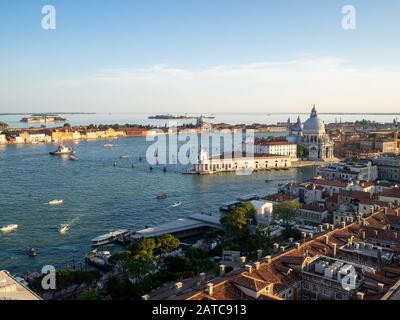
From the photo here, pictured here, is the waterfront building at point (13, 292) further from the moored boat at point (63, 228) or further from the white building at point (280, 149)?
the white building at point (280, 149)

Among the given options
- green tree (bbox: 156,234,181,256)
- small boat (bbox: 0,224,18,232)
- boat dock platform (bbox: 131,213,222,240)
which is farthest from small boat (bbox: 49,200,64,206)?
green tree (bbox: 156,234,181,256)

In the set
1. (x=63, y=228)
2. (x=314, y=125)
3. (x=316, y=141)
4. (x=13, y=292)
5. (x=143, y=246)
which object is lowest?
(x=63, y=228)

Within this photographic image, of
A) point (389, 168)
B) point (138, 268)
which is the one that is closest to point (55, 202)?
point (138, 268)

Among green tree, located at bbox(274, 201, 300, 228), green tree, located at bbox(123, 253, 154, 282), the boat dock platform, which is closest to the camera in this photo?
green tree, located at bbox(123, 253, 154, 282)

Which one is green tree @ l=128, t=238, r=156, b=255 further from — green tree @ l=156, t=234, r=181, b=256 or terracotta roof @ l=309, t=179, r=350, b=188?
terracotta roof @ l=309, t=179, r=350, b=188

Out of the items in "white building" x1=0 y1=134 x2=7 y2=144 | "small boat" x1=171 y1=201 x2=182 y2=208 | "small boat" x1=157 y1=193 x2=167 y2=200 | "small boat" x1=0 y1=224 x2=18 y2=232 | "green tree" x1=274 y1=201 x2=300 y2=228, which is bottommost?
"small boat" x1=171 y1=201 x2=182 y2=208

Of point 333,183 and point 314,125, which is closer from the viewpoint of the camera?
point 333,183

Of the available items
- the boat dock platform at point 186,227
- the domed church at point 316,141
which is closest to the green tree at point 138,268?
the boat dock platform at point 186,227

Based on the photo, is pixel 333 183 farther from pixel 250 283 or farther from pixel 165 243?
pixel 250 283
